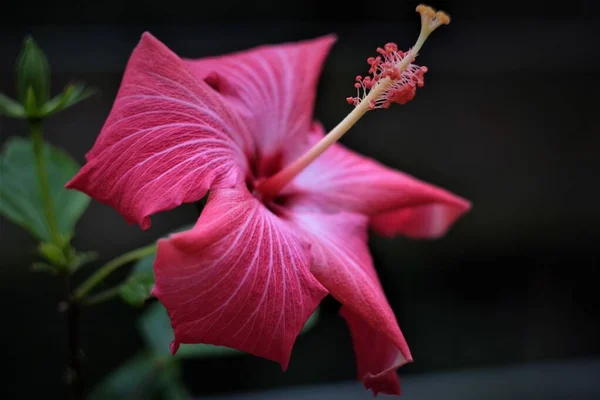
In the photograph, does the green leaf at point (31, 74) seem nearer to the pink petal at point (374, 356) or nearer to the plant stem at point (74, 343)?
the plant stem at point (74, 343)

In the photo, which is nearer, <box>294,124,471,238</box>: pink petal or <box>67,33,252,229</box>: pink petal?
<box>67,33,252,229</box>: pink petal

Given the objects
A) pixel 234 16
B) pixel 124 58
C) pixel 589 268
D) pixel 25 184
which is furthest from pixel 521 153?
pixel 25 184

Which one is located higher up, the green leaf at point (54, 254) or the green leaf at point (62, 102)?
the green leaf at point (62, 102)

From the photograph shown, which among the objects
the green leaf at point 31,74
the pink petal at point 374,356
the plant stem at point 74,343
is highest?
the green leaf at point 31,74

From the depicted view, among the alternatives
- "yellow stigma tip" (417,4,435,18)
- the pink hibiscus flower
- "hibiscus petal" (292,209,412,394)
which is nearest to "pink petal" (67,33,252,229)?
the pink hibiscus flower

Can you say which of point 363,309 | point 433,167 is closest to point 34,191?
point 363,309

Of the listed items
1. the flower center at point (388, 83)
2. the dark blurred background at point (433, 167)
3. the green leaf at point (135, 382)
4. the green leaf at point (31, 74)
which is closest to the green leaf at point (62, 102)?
the green leaf at point (31, 74)

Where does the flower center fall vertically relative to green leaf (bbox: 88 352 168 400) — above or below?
above

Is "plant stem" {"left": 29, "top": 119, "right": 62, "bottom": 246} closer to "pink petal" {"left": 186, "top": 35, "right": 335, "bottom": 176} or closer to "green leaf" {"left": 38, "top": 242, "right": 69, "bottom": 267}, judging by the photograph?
"green leaf" {"left": 38, "top": 242, "right": 69, "bottom": 267}
